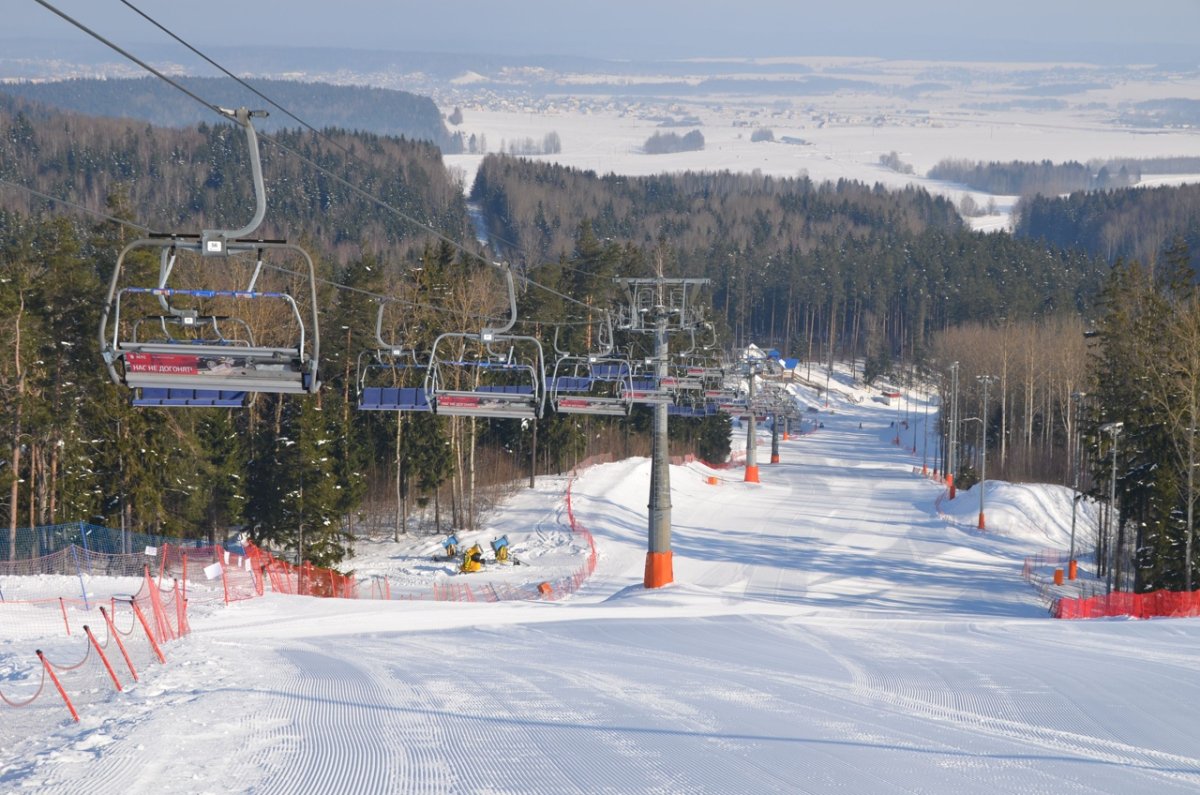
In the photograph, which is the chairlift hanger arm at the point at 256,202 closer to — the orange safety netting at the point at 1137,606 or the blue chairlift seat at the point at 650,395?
the blue chairlift seat at the point at 650,395

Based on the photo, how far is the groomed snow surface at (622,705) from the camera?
9398 mm

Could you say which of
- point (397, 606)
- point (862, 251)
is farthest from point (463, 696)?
point (862, 251)

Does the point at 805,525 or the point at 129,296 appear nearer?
the point at 129,296

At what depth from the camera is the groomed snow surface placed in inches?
370

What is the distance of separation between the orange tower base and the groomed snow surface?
153cm

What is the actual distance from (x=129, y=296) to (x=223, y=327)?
8.97m

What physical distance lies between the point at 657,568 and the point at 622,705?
17424 millimetres

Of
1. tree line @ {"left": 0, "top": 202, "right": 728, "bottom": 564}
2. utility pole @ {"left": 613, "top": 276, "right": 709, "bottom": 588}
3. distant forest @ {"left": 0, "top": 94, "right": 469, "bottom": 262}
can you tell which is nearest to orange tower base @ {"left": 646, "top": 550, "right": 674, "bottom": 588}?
utility pole @ {"left": 613, "top": 276, "right": 709, "bottom": 588}

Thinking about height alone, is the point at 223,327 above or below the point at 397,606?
above

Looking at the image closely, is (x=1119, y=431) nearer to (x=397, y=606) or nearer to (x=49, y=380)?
(x=397, y=606)

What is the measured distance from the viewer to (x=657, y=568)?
29.6 metres

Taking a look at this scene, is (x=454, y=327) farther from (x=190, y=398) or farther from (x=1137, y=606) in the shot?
(x=190, y=398)

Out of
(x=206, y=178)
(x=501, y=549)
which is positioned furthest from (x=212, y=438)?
(x=206, y=178)

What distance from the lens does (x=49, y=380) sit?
31.1 meters
